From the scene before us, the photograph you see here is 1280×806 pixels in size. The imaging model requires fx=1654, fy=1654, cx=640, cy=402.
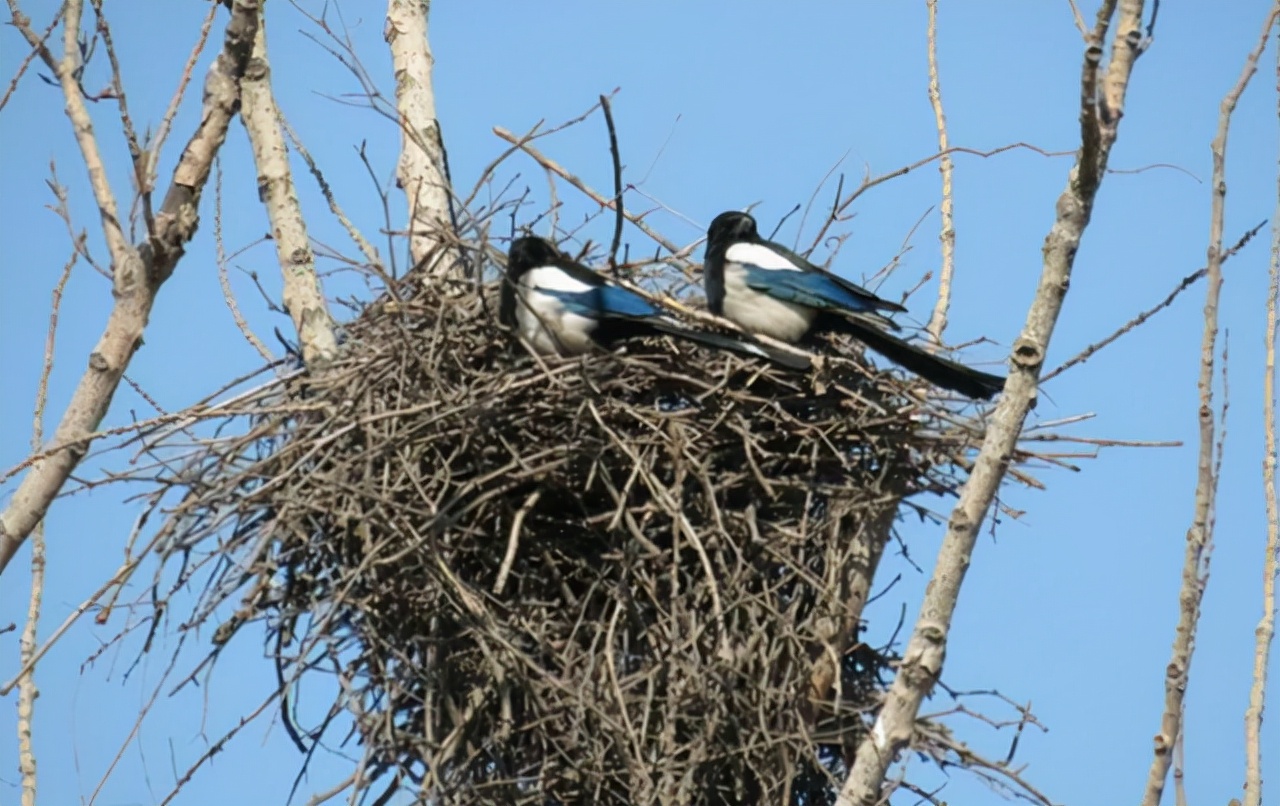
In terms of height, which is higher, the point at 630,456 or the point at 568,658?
the point at 630,456

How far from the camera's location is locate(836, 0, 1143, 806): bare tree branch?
326 centimetres

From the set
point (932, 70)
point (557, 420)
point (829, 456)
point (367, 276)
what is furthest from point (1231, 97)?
point (367, 276)

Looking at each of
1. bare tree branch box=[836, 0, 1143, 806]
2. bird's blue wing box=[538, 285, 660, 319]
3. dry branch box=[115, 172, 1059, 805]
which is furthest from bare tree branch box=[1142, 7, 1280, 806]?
bird's blue wing box=[538, 285, 660, 319]

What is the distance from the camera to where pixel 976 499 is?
10.8 ft

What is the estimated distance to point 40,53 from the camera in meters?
3.65

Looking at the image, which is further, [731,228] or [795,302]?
[731,228]

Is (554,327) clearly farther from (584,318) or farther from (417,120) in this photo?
(417,120)

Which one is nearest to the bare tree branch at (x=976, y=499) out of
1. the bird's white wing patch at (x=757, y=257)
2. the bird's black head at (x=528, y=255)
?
the bird's white wing patch at (x=757, y=257)

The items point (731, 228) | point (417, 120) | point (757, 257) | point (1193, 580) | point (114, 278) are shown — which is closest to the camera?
point (1193, 580)

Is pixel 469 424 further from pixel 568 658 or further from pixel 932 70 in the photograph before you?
pixel 932 70

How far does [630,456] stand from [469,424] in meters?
0.42

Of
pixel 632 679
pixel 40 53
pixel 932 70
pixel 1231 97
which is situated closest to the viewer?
pixel 1231 97

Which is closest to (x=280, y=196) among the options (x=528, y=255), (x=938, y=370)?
(x=528, y=255)

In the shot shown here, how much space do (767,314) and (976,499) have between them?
5.08 ft
